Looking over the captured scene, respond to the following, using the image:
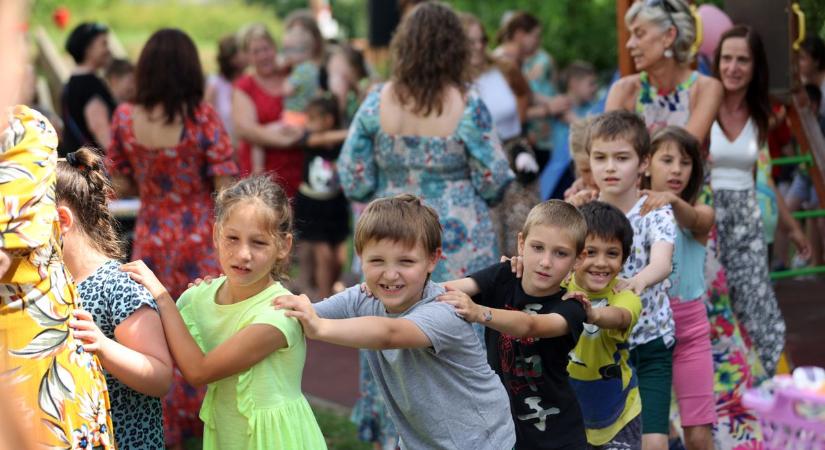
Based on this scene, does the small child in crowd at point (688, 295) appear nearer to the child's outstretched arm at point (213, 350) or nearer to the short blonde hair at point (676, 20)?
the short blonde hair at point (676, 20)

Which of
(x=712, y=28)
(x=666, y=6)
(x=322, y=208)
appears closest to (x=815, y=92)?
(x=712, y=28)

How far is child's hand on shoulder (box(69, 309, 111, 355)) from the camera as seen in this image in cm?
312

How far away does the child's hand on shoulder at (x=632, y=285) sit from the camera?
4.34 meters

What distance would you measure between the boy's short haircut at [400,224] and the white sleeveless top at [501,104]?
468 cm

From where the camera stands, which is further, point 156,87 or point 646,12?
point 156,87

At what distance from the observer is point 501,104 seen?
27.2 ft

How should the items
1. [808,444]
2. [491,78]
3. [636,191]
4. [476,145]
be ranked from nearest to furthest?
1. [808,444]
2. [636,191]
3. [476,145]
4. [491,78]

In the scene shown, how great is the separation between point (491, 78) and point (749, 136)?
8.01ft

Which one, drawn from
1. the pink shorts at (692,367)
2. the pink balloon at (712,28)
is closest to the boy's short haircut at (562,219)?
the pink shorts at (692,367)

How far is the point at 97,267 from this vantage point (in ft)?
11.7

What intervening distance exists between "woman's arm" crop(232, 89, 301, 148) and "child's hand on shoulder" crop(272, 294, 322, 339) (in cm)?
604

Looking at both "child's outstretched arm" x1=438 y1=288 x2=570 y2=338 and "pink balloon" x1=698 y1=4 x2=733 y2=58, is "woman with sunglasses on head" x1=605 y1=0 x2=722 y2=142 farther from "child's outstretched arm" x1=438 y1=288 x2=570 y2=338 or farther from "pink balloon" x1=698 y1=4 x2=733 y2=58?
"child's outstretched arm" x1=438 y1=288 x2=570 y2=338

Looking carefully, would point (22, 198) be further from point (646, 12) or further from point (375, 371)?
point (646, 12)

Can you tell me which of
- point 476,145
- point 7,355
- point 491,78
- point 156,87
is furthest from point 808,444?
point 491,78
